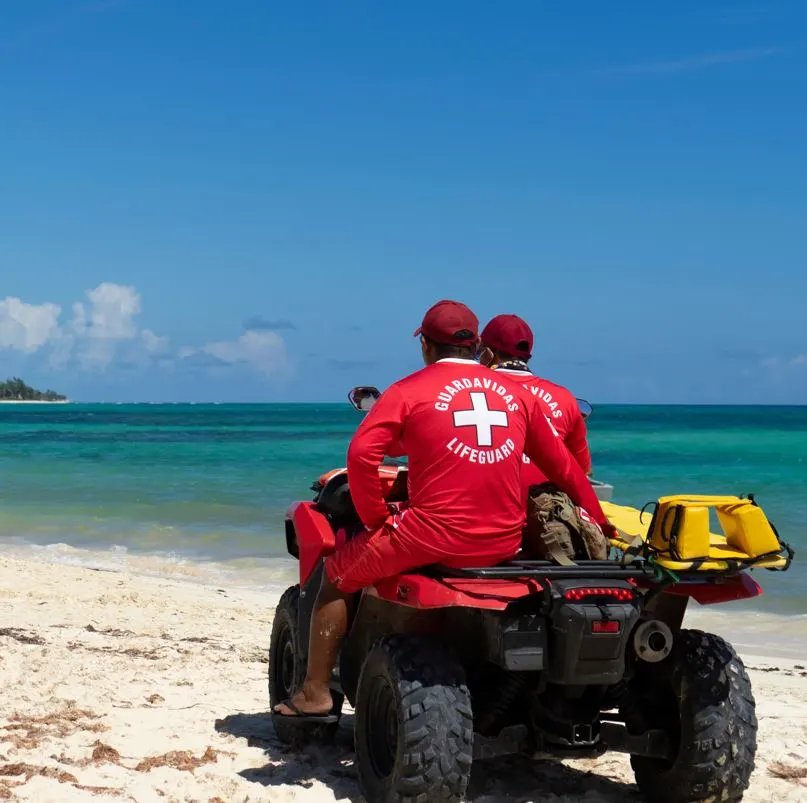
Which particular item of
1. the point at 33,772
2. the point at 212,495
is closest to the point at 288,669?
the point at 33,772

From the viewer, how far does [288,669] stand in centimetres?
509

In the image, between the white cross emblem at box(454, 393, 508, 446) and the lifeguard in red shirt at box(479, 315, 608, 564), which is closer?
the white cross emblem at box(454, 393, 508, 446)

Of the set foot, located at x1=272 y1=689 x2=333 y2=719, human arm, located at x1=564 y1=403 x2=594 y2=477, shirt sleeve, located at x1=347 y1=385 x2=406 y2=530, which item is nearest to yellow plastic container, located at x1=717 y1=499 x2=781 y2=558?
human arm, located at x1=564 y1=403 x2=594 y2=477

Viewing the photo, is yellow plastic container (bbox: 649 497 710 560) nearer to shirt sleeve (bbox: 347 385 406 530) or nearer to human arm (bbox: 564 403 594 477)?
human arm (bbox: 564 403 594 477)

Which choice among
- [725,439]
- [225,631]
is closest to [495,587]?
[225,631]

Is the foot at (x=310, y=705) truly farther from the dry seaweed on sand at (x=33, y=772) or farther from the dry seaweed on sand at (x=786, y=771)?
the dry seaweed on sand at (x=786, y=771)

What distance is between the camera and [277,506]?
18.2m

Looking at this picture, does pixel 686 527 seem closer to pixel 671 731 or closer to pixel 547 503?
pixel 547 503

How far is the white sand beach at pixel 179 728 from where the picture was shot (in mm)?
4355

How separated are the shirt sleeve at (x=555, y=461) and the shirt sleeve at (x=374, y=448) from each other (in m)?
0.53

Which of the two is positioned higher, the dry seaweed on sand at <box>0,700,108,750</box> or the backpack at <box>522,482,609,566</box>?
the backpack at <box>522,482,609,566</box>

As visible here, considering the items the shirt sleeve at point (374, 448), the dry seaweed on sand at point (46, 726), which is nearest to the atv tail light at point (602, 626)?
the shirt sleeve at point (374, 448)

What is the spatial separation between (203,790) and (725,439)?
56169 millimetres

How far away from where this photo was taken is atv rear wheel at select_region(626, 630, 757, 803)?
155 inches
